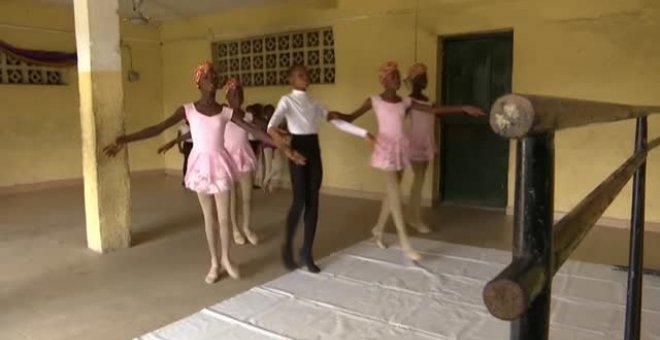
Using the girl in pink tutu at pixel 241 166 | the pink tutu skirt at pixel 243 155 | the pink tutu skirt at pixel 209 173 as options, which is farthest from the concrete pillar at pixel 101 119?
the pink tutu skirt at pixel 209 173

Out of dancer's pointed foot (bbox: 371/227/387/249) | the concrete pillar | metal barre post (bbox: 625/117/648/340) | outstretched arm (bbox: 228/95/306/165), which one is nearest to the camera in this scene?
metal barre post (bbox: 625/117/648/340)

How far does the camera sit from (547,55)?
5004 millimetres

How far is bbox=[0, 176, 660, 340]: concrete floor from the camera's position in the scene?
2787 mm

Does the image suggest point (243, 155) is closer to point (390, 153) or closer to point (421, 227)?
point (390, 153)

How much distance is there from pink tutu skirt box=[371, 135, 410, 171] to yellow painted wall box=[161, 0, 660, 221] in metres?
1.85

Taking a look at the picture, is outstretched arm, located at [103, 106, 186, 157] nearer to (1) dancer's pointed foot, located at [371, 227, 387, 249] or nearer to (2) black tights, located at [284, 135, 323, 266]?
(2) black tights, located at [284, 135, 323, 266]

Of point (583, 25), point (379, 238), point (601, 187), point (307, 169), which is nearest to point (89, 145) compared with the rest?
point (307, 169)

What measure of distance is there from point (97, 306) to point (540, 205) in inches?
115

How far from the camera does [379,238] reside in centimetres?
409

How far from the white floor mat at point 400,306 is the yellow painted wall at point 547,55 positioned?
181cm

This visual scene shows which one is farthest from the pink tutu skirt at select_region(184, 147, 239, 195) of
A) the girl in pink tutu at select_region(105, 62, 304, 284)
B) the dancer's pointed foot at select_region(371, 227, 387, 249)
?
the dancer's pointed foot at select_region(371, 227, 387, 249)

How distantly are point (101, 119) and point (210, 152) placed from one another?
1253 millimetres

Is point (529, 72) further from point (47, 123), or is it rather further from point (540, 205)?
point (47, 123)

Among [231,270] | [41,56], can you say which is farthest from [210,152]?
[41,56]
